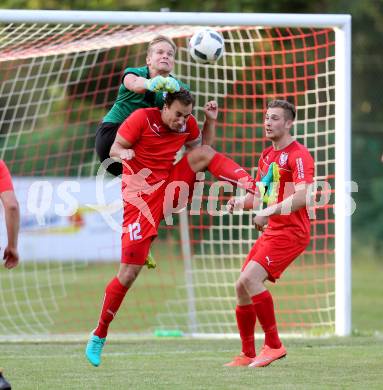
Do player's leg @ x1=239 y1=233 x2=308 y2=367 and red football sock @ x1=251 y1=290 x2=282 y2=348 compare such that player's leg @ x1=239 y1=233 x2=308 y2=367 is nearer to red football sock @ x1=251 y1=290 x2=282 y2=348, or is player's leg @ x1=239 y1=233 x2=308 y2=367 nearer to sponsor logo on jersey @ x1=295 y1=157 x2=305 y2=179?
red football sock @ x1=251 y1=290 x2=282 y2=348

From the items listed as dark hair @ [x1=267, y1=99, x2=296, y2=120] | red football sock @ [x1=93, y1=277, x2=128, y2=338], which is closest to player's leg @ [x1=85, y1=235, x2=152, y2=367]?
red football sock @ [x1=93, y1=277, x2=128, y2=338]

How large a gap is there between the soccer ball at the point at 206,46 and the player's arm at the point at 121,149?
1.14m

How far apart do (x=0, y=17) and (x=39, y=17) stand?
0.34 m

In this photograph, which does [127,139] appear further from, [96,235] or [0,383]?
[96,235]

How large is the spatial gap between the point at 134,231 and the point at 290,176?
1236 mm

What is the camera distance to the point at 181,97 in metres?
7.02

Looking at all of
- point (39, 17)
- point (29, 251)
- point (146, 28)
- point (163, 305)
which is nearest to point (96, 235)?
point (29, 251)

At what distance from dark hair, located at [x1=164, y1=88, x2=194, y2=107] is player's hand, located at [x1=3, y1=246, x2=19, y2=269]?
197 cm

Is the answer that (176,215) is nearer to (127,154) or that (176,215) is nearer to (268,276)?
(268,276)

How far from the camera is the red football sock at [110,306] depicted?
715 cm

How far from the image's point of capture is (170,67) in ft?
24.0

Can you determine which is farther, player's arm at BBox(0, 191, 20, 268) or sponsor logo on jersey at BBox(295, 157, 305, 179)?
sponsor logo on jersey at BBox(295, 157, 305, 179)

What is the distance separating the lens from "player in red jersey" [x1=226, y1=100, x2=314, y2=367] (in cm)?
729

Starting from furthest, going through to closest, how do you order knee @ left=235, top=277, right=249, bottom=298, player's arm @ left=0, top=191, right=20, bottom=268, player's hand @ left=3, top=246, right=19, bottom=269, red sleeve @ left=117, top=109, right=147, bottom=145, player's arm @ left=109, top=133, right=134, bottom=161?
Result: knee @ left=235, top=277, right=249, bottom=298
red sleeve @ left=117, top=109, right=147, bottom=145
player's arm @ left=109, top=133, right=134, bottom=161
player's hand @ left=3, top=246, right=19, bottom=269
player's arm @ left=0, top=191, right=20, bottom=268
